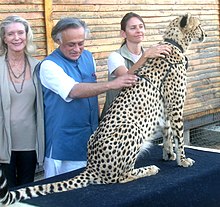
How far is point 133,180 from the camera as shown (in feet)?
9.32

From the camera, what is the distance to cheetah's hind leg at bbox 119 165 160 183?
283cm

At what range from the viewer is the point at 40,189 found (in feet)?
8.86

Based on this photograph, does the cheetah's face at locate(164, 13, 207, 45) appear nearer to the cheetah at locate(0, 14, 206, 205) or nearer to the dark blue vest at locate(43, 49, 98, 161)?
the cheetah at locate(0, 14, 206, 205)

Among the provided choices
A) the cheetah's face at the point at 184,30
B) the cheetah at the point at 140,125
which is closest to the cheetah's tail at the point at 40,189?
the cheetah at the point at 140,125

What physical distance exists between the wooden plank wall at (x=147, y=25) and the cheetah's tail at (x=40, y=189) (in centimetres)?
233

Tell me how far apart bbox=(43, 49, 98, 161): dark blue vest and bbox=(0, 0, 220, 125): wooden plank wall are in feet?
Result: 5.53

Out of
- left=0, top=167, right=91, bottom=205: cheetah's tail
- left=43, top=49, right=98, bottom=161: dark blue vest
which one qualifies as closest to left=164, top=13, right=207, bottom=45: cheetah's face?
left=43, top=49, right=98, bottom=161: dark blue vest

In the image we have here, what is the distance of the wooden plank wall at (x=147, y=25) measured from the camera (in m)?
4.92

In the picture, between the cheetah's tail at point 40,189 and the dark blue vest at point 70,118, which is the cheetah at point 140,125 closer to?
the cheetah's tail at point 40,189

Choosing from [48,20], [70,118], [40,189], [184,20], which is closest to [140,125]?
[70,118]

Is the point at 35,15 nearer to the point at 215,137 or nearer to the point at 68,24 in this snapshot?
the point at 68,24

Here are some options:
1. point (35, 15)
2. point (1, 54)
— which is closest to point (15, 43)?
point (1, 54)

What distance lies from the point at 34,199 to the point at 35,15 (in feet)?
8.77

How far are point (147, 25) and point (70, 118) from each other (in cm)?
331
